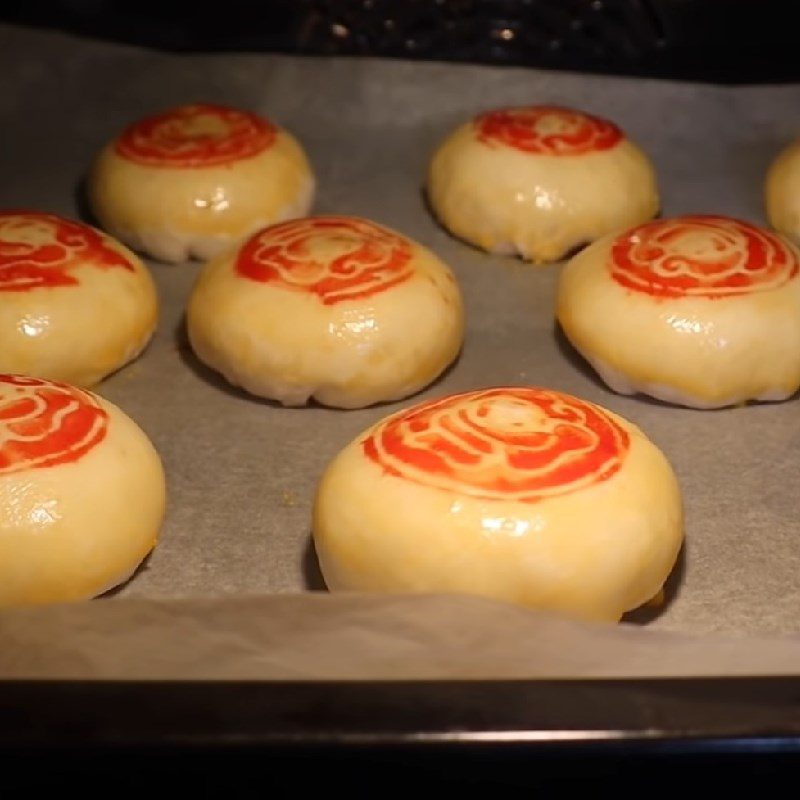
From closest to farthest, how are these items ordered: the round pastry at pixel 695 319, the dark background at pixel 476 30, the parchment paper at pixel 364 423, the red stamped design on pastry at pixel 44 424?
the parchment paper at pixel 364 423
the red stamped design on pastry at pixel 44 424
the round pastry at pixel 695 319
the dark background at pixel 476 30

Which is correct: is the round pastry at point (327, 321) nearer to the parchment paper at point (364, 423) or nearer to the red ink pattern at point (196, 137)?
the parchment paper at point (364, 423)

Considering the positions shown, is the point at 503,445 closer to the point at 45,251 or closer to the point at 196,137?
the point at 45,251

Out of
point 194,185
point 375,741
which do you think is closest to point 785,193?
point 194,185

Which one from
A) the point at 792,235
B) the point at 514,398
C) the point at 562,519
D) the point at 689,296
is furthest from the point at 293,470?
the point at 792,235

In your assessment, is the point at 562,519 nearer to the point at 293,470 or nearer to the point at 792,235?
the point at 293,470

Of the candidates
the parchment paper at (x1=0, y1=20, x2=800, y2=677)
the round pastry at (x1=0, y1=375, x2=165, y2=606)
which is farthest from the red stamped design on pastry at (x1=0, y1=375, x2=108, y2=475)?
the parchment paper at (x1=0, y1=20, x2=800, y2=677)

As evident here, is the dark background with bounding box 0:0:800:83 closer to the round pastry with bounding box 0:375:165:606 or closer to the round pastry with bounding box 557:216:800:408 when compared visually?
the round pastry with bounding box 557:216:800:408

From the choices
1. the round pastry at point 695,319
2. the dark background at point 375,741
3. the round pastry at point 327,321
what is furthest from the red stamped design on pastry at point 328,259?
the dark background at point 375,741
